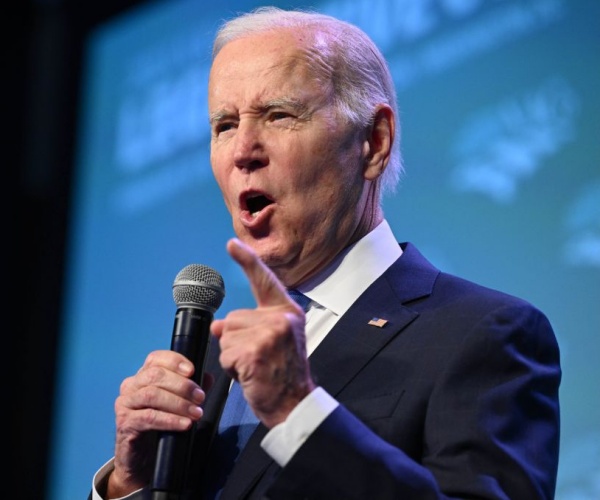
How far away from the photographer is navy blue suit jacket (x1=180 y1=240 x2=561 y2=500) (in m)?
1.55

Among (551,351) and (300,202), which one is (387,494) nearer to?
(551,351)

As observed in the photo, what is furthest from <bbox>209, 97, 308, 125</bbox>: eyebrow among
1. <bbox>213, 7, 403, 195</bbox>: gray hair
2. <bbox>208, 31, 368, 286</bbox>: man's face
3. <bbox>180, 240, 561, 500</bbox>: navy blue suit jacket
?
<bbox>180, 240, 561, 500</bbox>: navy blue suit jacket

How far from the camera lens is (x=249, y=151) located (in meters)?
2.21

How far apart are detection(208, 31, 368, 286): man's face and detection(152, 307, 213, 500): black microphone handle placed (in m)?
0.39

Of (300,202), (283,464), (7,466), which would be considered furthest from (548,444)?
(7,466)

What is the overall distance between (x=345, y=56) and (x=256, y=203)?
0.48 m

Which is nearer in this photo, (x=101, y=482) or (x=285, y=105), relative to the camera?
(x=101, y=482)

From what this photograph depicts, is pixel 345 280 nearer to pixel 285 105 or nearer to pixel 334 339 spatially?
pixel 334 339

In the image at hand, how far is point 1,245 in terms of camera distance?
10.4ft

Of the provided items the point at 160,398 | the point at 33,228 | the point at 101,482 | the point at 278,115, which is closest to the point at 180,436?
the point at 160,398

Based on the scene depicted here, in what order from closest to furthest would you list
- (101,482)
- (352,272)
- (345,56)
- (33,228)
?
(101,482) → (352,272) → (345,56) → (33,228)

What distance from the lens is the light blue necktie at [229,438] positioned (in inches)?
79.0

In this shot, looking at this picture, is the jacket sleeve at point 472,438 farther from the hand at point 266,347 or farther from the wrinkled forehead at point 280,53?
the wrinkled forehead at point 280,53

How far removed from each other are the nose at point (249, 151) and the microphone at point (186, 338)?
0.35 meters
